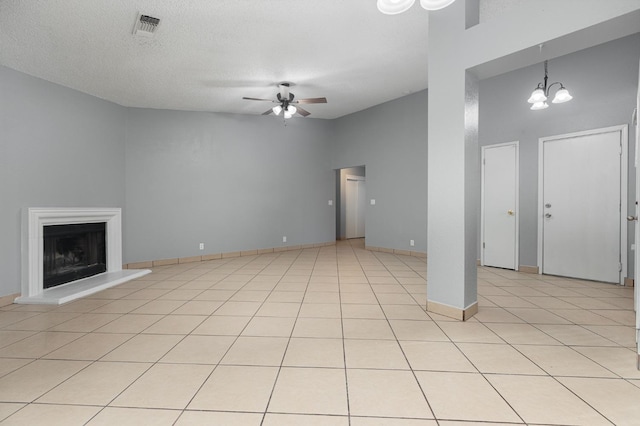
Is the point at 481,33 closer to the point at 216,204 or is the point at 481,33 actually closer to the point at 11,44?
the point at 11,44

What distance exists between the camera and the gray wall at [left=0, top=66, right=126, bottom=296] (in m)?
3.46

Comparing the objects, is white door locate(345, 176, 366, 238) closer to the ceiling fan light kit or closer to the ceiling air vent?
the ceiling air vent

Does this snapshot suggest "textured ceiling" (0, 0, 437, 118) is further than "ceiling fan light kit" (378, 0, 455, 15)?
Yes

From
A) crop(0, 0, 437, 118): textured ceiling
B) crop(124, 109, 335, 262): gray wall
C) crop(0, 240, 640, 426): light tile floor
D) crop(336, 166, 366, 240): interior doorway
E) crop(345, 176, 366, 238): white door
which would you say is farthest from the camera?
crop(345, 176, 366, 238): white door

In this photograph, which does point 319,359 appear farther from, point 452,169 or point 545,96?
point 545,96

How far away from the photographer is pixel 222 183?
20.1ft

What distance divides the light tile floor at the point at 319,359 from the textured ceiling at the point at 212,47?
2.94m

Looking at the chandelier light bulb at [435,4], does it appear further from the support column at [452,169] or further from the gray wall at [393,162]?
the gray wall at [393,162]

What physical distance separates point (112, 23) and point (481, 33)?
360 cm

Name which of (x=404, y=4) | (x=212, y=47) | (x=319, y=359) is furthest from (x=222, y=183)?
(x=404, y=4)

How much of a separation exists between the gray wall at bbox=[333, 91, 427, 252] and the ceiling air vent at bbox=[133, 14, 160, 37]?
4736 millimetres

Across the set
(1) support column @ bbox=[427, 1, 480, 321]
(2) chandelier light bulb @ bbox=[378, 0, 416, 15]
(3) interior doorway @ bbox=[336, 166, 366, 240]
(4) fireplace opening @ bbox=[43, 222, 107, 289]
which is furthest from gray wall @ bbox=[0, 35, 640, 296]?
(2) chandelier light bulb @ bbox=[378, 0, 416, 15]

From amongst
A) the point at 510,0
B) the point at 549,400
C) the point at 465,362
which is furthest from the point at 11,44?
the point at 549,400

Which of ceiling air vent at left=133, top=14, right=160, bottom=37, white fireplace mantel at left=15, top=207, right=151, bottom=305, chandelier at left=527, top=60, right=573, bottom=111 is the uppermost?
ceiling air vent at left=133, top=14, right=160, bottom=37
